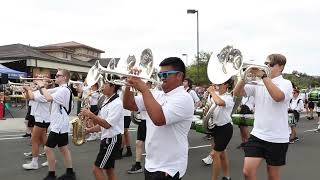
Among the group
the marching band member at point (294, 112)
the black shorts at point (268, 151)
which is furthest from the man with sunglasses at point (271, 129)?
the marching band member at point (294, 112)

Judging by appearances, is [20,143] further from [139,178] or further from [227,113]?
[227,113]

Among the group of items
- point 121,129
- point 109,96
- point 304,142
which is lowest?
point 304,142

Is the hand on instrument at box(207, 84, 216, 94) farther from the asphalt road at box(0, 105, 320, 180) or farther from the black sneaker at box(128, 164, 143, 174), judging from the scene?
the black sneaker at box(128, 164, 143, 174)

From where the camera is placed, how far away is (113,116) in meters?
5.17

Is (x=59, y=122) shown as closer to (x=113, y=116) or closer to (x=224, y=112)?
(x=113, y=116)

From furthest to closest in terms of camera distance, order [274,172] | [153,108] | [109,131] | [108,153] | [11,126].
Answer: [11,126], [109,131], [108,153], [274,172], [153,108]

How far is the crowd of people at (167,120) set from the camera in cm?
338

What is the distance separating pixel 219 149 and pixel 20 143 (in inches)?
254

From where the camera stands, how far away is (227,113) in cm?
680

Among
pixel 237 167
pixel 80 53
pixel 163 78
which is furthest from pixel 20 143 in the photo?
pixel 80 53

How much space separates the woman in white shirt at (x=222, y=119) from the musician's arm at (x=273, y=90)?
1874mm

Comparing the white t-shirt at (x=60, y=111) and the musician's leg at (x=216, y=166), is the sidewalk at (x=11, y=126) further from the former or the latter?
the musician's leg at (x=216, y=166)

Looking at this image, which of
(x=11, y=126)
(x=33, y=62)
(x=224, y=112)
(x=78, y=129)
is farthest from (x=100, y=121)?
(x=33, y=62)

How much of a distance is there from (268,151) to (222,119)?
1.98 metres
